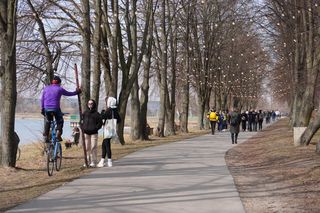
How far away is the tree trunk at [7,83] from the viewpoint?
39.5 ft

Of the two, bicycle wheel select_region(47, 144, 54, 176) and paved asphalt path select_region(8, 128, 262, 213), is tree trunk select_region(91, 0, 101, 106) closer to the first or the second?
paved asphalt path select_region(8, 128, 262, 213)

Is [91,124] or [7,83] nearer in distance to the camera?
[7,83]

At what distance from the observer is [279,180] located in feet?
36.0

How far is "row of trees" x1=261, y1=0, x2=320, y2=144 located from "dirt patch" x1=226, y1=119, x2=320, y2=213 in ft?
8.02

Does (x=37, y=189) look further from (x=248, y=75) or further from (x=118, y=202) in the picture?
(x=248, y=75)

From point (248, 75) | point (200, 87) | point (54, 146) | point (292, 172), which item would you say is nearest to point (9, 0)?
point (54, 146)

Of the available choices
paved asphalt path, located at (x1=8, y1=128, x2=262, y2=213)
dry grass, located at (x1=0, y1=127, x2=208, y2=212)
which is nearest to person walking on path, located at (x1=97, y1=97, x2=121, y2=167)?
paved asphalt path, located at (x1=8, y1=128, x2=262, y2=213)

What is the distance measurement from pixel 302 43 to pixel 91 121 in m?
17.5

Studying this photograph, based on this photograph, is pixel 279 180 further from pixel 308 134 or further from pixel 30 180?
pixel 308 134

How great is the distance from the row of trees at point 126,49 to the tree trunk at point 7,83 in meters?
0.02

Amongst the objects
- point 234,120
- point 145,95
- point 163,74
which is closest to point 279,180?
point 234,120

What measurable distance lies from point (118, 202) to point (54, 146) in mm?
3948

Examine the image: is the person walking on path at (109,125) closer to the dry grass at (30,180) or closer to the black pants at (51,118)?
the dry grass at (30,180)

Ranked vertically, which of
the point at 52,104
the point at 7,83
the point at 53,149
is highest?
the point at 7,83
